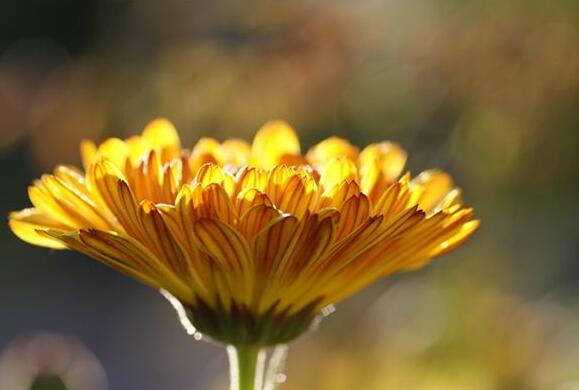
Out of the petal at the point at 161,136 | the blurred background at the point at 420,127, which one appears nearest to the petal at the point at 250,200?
the petal at the point at 161,136

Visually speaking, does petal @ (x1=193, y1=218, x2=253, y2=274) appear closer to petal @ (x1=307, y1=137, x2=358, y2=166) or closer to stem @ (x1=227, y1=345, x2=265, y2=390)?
stem @ (x1=227, y1=345, x2=265, y2=390)

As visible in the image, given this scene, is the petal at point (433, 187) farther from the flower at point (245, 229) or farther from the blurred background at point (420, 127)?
the blurred background at point (420, 127)

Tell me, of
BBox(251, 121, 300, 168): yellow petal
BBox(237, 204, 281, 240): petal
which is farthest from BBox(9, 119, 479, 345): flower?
BBox(251, 121, 300, 168): yellow petal

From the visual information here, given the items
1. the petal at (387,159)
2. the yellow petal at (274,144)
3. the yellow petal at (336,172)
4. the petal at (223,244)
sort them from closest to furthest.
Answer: the petal at (223,244) < the yellow petal at (336,172) < the petal at (387,159) < the yellow petal at (274,144)

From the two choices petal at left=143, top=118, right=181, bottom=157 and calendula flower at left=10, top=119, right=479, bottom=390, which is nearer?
calendula flower at left=10, top=119, right=479, bottom=390

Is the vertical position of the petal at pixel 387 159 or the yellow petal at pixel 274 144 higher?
the yellow petal at pixel 274 144

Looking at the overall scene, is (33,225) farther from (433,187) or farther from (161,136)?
(433,187)

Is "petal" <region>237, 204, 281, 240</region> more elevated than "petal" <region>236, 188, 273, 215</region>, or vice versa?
"petal" <region>236, 188, 273, 215</region>

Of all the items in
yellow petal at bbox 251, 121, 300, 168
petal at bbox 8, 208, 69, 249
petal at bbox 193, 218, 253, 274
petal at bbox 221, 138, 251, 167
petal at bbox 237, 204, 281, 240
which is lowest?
petal at bbox 193, 218, 253, 274

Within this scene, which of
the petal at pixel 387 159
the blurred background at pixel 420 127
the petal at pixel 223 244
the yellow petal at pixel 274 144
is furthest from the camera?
the blurred background at pixel 420 127

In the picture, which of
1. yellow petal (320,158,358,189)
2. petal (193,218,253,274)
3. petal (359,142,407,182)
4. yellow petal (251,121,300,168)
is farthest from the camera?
yellow petal (251,121,300,168)
